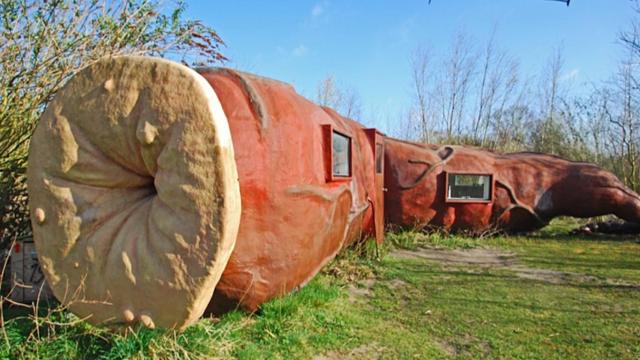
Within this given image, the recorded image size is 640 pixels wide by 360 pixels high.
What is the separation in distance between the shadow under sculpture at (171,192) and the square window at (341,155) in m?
0.48

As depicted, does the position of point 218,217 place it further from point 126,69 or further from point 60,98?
point 60,98

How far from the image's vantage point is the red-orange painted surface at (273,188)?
308 centimetres

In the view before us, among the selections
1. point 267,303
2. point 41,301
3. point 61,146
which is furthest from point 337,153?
point 41,301

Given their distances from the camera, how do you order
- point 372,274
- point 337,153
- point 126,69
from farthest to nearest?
1. point 372,274
2. point 337,153
3. point 126,69

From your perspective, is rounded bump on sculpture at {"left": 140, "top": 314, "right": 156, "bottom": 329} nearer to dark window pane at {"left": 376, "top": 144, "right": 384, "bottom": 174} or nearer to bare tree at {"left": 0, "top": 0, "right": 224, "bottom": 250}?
bare tree at {"left": 0, "top": 0, "right": 224, "bottom": 250}

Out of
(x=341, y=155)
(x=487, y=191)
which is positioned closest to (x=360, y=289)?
(x=341, y=155)

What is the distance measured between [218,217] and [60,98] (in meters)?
1.45

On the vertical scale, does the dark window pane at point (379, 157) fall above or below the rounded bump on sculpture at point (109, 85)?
below

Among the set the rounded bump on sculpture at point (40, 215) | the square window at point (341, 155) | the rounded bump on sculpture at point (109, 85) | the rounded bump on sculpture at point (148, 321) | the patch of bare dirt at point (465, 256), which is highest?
the rounded bump on sculpture at point (109, 85)

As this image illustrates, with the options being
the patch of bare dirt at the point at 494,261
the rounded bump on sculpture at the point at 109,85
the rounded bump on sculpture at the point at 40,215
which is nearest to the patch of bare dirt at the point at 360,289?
the patch of bare dirt at the point at 494,261

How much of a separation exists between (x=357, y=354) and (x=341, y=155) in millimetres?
2169

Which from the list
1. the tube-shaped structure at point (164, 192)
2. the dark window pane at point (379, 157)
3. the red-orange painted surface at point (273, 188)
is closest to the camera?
the tube-shaped structure at point (164, 192)

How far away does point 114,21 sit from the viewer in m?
4.45

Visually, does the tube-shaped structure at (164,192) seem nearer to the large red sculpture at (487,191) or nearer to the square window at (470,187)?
the large red sculpture at (487,191)
